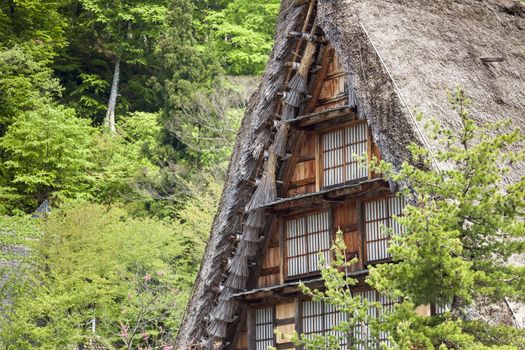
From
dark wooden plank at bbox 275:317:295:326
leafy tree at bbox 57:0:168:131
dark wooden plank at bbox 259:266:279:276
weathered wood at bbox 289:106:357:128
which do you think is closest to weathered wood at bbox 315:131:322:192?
weathered wood at bbox 289:106:357:128

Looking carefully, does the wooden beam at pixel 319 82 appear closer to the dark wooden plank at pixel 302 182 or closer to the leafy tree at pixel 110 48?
the dark wooden plank at pixel 302 182

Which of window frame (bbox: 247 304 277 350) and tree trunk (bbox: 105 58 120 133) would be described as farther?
tree trunk (bbox: 105 58 120 133)

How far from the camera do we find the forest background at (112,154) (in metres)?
32.5

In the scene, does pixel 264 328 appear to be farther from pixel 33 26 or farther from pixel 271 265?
pixel 33 26

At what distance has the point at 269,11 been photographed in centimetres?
5597

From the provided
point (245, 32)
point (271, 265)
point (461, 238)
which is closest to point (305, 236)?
point (271, 265)

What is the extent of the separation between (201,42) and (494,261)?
41.5 metres

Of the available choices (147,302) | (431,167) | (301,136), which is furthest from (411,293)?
(147,302)

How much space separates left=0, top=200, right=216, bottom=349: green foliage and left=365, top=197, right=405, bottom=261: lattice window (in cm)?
1162

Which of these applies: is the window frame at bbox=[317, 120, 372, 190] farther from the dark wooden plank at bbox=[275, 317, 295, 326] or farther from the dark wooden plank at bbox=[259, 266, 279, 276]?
the dark wooden plank at bbox=[275, 317, 295, 326]

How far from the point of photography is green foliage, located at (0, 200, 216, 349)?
29984 millimetres

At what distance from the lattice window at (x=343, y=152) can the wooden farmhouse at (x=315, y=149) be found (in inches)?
0.8

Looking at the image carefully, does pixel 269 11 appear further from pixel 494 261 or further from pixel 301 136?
pixel 494 261

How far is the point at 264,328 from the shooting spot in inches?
781
